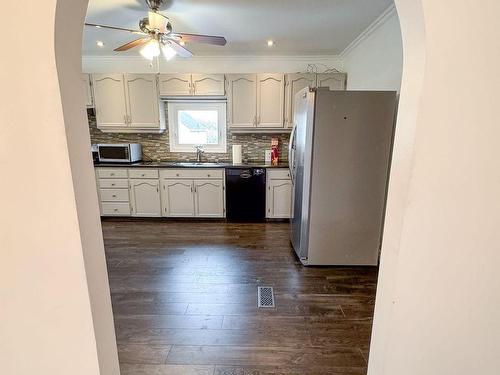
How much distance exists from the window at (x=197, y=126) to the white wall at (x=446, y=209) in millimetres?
3805

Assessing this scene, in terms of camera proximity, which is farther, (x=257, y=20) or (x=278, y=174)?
(x=278, y=174)

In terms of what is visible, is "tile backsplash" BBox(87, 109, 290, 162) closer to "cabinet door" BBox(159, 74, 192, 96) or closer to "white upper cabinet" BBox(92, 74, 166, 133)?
"white upper cabinet" BBox(92, 74, 166, 133)

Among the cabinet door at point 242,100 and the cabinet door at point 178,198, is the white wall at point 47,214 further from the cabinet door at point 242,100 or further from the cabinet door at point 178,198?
the cabinet door at point 242,100

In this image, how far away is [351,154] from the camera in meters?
2.54

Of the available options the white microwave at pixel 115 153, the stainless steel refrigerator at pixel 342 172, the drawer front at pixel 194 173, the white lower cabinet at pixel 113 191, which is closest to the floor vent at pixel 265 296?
the stainless steel refrigerator at pixel 342 172

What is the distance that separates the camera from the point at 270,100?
3.96 meters

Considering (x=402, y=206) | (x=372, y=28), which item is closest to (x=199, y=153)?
(x=372, y=28)

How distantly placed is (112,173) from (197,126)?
60.0 inches

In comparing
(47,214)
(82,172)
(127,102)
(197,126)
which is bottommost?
(47,214)

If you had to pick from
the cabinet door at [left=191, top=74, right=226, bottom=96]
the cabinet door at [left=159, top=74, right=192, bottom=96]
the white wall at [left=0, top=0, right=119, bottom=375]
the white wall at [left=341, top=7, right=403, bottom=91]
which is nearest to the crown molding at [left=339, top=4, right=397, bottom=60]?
the white wall at [left=341, top=7, right=403, bottom=91]

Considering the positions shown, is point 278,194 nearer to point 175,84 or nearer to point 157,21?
point 175,84

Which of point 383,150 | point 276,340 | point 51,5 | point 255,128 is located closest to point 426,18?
point 51,5

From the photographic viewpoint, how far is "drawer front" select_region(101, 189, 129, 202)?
157 inches

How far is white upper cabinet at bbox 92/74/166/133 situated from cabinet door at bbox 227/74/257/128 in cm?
114
